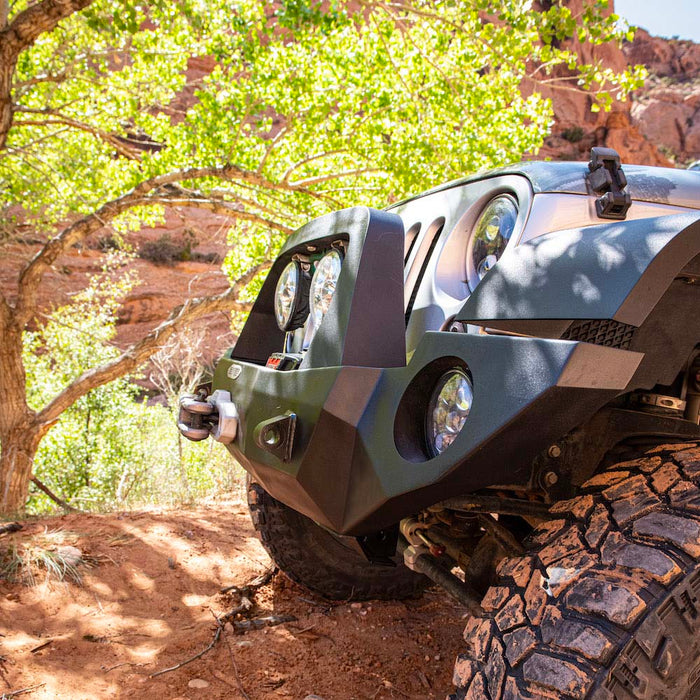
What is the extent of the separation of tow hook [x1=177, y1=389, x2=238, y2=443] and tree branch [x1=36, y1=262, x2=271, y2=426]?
6.93m

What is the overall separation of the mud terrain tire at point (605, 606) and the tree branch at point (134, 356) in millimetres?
8158

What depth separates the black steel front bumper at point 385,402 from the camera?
1.27m

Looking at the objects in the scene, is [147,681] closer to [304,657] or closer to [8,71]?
[304,657]

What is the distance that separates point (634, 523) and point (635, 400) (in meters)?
0.47

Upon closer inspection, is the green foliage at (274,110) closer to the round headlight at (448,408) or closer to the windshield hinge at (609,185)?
the windshield hinge at (609,185)

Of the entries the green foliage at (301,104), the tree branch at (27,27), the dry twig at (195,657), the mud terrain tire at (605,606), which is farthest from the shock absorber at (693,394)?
the green foliage at (301,104)

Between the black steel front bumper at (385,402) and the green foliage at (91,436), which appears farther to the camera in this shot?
the green foliage at (91,436)

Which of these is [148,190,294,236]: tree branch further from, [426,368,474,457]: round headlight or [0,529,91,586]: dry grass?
[426,368,474,457]: round headlight

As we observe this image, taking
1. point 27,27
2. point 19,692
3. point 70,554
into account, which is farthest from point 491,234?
point 27,27

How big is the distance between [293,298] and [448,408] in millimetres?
976

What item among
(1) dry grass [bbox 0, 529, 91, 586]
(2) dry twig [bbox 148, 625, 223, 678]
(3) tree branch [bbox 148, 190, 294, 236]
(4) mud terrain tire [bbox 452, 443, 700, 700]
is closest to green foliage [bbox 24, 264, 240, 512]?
(3) tree branch [bbox 148, 190, 294, 236]

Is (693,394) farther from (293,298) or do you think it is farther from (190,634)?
(190,634)

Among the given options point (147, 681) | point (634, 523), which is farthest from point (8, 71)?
point (634, 523)

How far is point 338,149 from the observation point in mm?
9156
